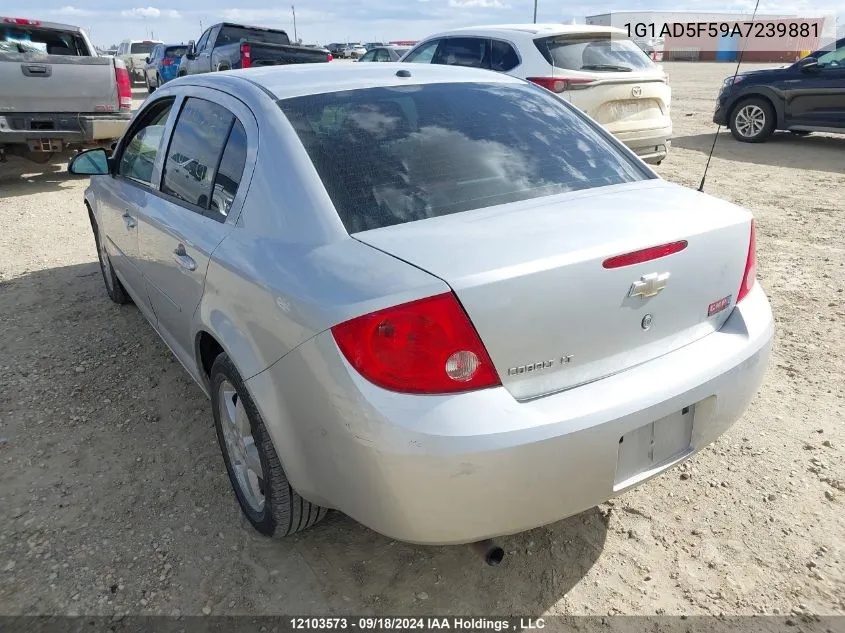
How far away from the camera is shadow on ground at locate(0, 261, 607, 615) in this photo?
2.26 metres

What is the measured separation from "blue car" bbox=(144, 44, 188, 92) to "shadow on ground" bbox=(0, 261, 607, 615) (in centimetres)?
1971

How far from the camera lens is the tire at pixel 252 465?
88.5 inches

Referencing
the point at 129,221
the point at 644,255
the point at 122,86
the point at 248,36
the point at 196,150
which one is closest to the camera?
the point at 644,255

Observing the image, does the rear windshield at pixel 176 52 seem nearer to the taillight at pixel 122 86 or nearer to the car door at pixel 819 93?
the taillight at pixel 122 86

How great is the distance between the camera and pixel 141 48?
31062 millimetres

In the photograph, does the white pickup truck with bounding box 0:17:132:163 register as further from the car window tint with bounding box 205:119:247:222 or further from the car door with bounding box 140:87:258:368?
the car window tint with bounding box 205:119:247:222

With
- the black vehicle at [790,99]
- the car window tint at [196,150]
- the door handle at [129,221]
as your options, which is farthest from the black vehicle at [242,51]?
the car window tint at [196,150]

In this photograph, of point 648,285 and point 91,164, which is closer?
point 648,285

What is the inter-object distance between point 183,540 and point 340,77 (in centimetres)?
193

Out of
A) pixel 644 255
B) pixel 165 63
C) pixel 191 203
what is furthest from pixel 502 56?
pixel 165 63

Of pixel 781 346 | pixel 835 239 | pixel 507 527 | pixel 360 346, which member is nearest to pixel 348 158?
pixel 360 346

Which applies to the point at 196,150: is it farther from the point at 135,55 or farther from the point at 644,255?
the point at 135,55

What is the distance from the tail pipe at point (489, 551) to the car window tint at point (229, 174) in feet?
4.70

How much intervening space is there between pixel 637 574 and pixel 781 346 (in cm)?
225
